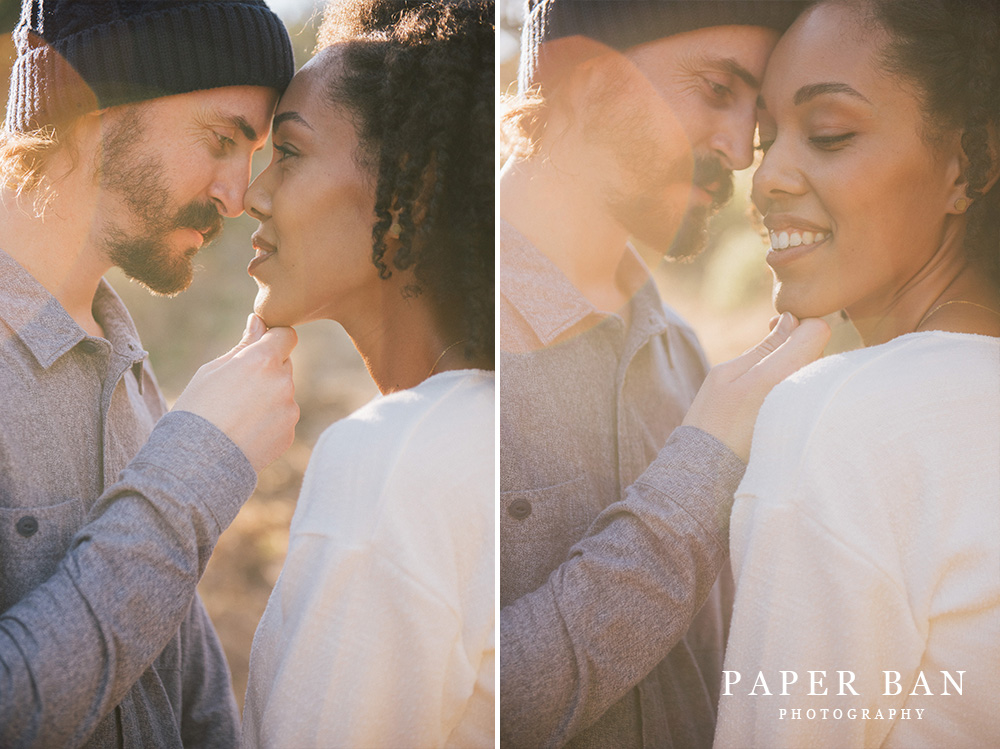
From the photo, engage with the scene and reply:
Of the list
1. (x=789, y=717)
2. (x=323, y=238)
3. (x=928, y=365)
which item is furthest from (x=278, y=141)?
(x=789, y=717)

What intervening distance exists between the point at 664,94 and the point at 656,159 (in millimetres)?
144

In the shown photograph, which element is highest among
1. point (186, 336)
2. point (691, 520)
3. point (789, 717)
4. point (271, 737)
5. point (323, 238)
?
point (323, 238)

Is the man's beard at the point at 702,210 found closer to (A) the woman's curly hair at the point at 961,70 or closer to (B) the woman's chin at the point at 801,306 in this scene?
(B) the woman's chin at the point at 801,306

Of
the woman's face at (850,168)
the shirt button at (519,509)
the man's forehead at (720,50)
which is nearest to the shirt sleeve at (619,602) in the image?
the shirt button at (519,509)

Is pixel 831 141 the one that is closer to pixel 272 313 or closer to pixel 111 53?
pixel 272 313

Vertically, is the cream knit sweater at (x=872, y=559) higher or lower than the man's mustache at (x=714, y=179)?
lower

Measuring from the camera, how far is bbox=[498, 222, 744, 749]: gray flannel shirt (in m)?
Answer: 1.55

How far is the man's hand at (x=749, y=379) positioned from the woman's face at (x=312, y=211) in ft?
2.57

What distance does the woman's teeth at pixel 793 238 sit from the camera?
171 centimetres

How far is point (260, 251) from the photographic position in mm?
1790

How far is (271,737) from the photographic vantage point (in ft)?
5.15

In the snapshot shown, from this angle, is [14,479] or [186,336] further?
[186,336]

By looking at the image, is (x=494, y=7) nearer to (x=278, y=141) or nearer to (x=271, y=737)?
(x=278, y=141)

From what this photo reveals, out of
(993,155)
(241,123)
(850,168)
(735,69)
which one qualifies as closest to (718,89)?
(735,69)
